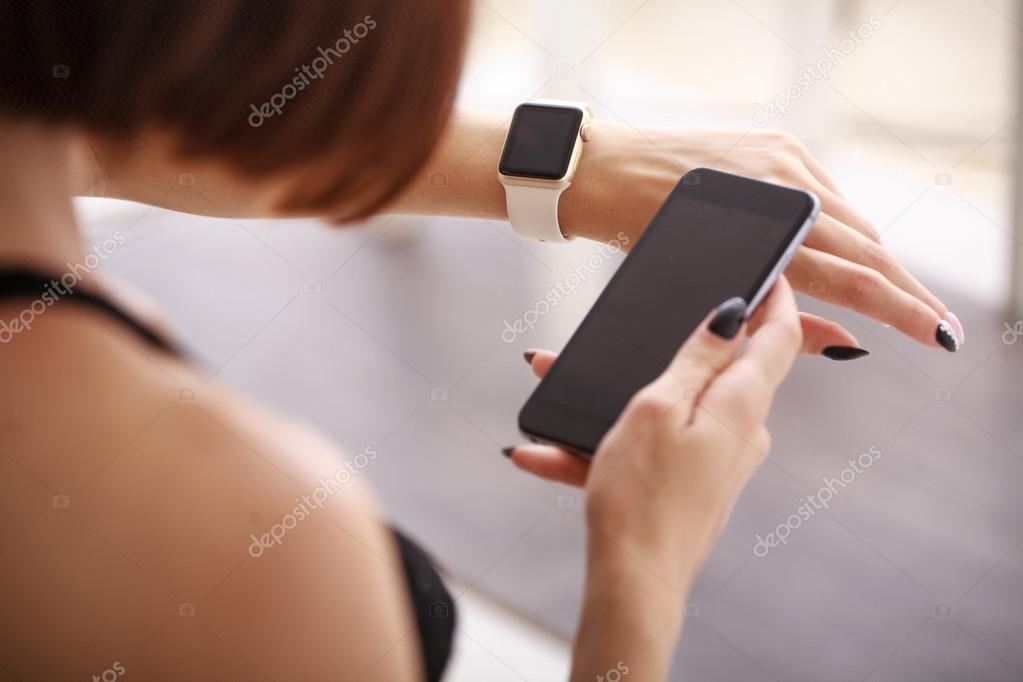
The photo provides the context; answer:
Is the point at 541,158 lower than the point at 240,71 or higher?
lower

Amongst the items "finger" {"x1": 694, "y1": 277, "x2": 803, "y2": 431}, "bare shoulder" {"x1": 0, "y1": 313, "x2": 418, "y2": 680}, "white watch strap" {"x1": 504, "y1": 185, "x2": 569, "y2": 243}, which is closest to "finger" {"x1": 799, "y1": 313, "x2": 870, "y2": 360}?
"finger" {"x1": 694, "y1": 277, "x2": 803, "y2": 431}

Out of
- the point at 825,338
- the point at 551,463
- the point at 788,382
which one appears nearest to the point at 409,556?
the point at 551,463

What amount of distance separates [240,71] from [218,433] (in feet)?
0.54

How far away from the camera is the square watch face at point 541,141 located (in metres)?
0.71

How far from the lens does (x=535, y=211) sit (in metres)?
0.73

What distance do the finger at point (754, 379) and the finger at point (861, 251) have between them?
0.17 metres

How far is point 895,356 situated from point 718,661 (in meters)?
0.55

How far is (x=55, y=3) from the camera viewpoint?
395 mm

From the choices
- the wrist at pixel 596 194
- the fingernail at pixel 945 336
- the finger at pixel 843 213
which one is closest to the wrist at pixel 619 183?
the wrist at pixel 596 194

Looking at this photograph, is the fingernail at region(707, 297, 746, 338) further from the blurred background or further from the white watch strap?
the blurred background

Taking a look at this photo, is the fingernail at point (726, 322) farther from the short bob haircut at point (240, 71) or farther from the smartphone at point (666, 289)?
the short bob haircut at point (240, 71)

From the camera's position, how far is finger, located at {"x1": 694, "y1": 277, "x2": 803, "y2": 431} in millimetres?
443

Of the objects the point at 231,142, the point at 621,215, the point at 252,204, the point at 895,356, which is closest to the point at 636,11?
the point at 895,356

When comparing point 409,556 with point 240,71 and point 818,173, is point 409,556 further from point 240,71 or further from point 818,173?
point 818,173
